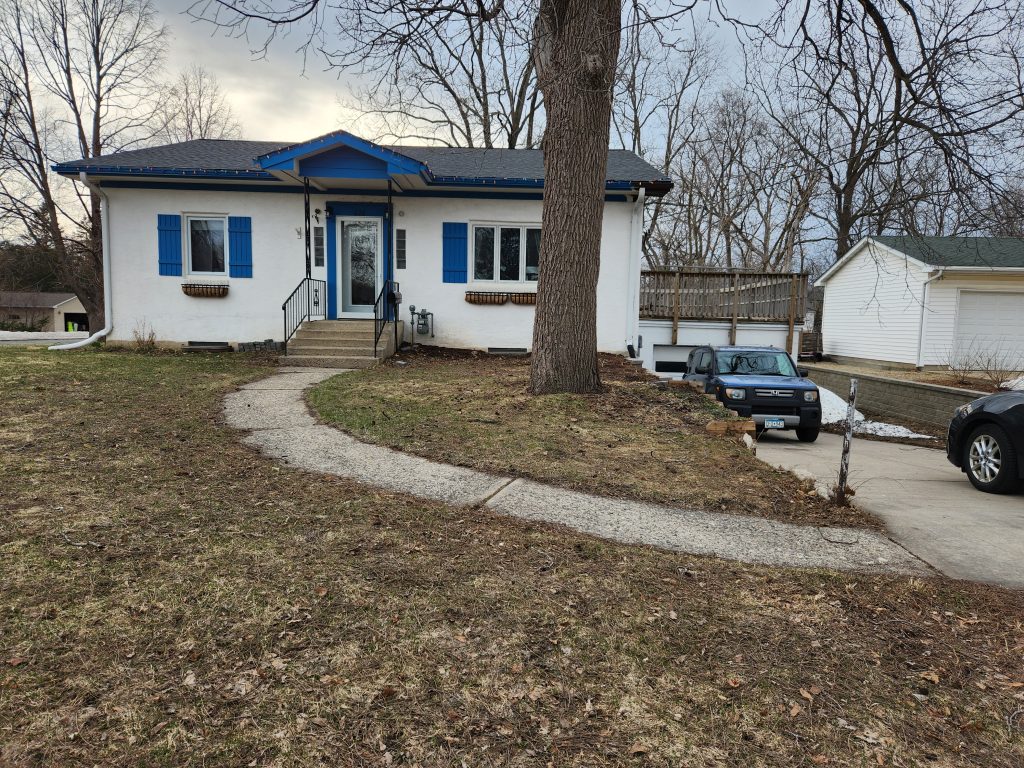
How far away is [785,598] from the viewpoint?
304 centimetres

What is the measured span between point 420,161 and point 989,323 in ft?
58.1

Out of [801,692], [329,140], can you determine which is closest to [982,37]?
[801,692]

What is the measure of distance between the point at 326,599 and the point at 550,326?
5266mm

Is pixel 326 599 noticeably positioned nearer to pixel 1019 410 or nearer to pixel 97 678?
pixel 97 678

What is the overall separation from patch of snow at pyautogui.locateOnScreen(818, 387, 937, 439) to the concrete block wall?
592 mm

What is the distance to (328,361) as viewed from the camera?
11477 millimetres

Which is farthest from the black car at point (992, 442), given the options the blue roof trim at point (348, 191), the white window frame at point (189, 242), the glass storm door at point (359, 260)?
the white window frame at point (189, 242)

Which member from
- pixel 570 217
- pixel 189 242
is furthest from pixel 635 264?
pixel 189 242

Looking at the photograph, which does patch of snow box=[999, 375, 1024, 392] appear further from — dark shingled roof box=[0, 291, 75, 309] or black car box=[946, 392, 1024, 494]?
dark shingled roof box=[0, 291, 75, 309]

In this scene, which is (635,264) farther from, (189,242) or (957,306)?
(957,306)

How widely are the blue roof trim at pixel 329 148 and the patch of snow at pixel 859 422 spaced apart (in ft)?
30.5

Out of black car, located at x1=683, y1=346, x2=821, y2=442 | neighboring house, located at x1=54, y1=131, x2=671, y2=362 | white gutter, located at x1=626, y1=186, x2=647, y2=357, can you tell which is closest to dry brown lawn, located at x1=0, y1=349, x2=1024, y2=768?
black car, located at x1=683, y1=346, x2=821, y2=442

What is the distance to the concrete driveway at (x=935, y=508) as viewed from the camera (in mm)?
3828

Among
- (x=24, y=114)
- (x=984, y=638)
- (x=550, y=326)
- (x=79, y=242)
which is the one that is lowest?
(x=984, y=638)
